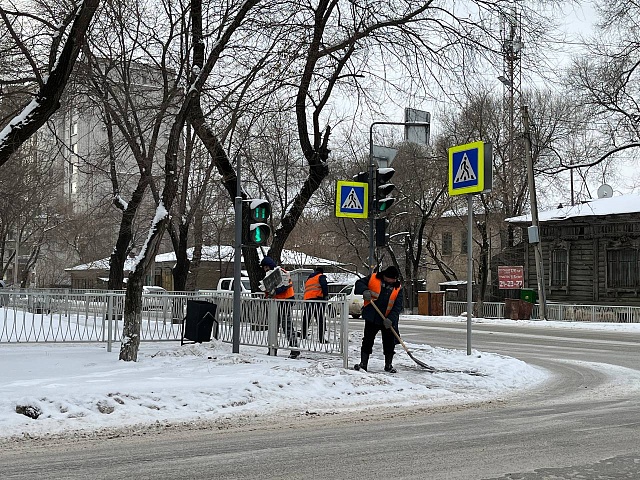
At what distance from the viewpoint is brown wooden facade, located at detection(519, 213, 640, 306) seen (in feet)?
124

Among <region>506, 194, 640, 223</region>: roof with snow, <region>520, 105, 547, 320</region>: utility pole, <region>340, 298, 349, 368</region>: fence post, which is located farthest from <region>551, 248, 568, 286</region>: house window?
<region>340, 298, 349, 368</region>: fence post

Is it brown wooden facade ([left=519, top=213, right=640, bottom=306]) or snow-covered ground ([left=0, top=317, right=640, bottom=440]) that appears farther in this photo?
brown wooden facade ([left=519, top=213, right=640, bottom=306])

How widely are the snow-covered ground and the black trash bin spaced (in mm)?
394

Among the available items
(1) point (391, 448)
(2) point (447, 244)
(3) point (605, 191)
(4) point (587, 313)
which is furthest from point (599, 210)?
(1) point (391, 448)

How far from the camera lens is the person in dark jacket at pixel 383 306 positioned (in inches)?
495

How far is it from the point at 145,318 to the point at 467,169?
7163 millimetres

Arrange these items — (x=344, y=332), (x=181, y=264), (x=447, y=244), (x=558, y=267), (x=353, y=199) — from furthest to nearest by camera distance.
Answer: (x=447, y=244) < (x=558, y=267) < (x=181, y=264) < (x=353, y=199) < (x=344, y=332)

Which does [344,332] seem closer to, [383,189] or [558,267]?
[383,189]

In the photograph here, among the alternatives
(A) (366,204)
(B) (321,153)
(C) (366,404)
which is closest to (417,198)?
(B) (321,153)

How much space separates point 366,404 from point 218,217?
30494 millimetres

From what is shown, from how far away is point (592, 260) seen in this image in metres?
39.2

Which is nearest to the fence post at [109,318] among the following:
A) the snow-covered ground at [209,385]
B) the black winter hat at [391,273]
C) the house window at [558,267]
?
the snow-covered ground at [209,385]

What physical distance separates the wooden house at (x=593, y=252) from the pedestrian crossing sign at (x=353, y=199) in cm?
2371

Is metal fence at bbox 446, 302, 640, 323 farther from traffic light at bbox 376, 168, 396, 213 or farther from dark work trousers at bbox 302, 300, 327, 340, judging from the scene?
dark work trousers at bbox 302, 300, 327, 340
